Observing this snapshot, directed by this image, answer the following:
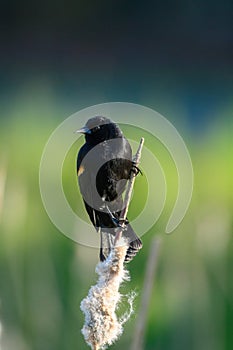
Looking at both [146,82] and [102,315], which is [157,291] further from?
[146,82]

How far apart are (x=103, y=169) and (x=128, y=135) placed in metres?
0.83

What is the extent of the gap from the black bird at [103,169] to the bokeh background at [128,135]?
165mm

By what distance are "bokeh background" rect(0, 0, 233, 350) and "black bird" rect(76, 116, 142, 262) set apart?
0.54ft

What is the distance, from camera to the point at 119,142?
4.20 ft

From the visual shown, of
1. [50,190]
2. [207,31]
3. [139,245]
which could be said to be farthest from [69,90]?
[139,245]

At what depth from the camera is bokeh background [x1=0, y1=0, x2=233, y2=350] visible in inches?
60.2

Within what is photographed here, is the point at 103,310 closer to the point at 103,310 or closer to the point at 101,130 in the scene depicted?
the point at 103,310

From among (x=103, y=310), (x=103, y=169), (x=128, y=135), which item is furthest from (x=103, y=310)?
(x=128, y=135)

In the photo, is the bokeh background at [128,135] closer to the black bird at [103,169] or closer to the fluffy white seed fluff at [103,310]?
the black bird at [103,169]

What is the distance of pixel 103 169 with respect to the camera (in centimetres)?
128

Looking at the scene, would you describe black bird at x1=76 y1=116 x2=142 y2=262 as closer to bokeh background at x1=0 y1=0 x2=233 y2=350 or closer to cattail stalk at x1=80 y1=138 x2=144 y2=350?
bokeh background at x1=0 y1=0 x2=233 y2=350

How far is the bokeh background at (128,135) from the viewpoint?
153 cm

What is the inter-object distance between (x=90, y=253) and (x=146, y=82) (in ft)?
5.30

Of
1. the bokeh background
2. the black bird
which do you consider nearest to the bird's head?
the black bird
